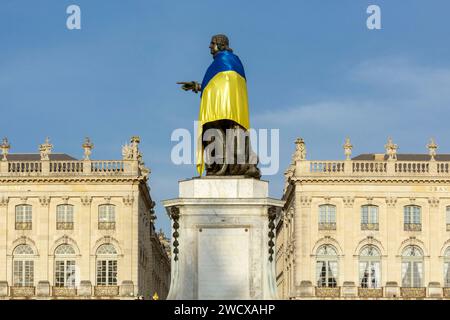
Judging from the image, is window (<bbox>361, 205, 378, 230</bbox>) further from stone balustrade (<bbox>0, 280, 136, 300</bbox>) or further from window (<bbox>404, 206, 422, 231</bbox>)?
stone balustrade (<bbox>0, 280, 136, 300</bbox>)

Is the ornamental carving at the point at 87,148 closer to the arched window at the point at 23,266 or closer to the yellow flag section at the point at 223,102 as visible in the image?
the arched window at the point at 23,266

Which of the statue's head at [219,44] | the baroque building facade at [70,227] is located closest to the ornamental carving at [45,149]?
the baroque building facade at [70,227]

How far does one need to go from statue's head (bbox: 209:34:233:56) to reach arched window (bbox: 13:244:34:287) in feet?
203

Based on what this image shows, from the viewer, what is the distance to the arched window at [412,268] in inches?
3760

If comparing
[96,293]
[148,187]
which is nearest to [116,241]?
[96,293]

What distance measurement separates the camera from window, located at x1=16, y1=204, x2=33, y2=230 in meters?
95.3

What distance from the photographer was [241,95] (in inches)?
1339

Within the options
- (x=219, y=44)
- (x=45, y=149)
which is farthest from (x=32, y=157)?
(x=219, y=44)

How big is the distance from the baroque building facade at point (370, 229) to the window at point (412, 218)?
0.22ft

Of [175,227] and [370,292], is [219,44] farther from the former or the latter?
[370,292]

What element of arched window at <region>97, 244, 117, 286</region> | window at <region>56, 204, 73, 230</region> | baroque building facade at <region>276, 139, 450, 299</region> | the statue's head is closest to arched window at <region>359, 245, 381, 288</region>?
baroque building facade at <region>276, 139, 450, 299</region>
